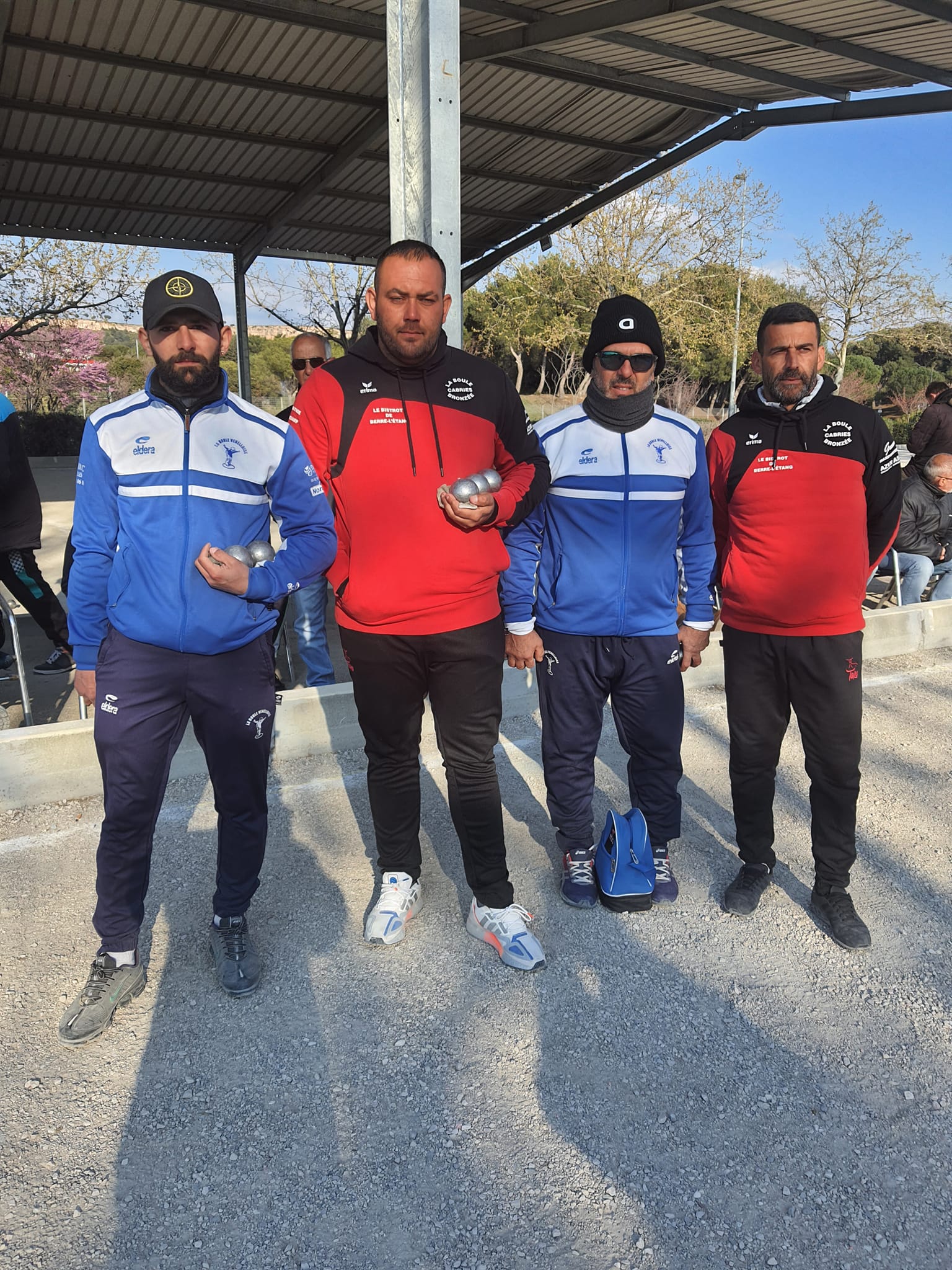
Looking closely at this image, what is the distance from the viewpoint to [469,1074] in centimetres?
266

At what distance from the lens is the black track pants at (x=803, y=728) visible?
3338mm

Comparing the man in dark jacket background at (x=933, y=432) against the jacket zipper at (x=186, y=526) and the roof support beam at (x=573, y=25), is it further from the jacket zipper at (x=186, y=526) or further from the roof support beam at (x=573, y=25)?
the jacket zipper at (x=186, y=526)

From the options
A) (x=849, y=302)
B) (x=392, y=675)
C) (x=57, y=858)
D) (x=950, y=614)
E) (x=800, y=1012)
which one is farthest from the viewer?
(x=849, y=302)

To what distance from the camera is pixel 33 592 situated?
5934 millimetres

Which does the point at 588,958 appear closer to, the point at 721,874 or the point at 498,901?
the point at 498,901

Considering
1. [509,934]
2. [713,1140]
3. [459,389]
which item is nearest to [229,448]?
[459,389]


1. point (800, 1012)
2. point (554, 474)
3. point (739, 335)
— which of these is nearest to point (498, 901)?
point (800, 1012)

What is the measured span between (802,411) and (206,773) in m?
3.29

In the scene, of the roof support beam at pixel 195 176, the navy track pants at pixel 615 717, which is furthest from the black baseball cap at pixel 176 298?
the roof support beam at pixel 195 176

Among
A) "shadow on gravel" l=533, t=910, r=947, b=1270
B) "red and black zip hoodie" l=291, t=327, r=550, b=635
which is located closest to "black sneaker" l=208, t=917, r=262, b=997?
→ "shadow on gravel" l=533, t=910, r=947, b=1270

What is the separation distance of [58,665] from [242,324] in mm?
13321

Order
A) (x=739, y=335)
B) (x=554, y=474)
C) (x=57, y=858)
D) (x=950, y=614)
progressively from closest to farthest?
(x=554, y=474) < (x=57, y=858) < (x=950, y=614) < (x=739, y=335)

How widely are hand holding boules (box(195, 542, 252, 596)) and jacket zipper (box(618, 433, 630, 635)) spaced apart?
1.43 metres

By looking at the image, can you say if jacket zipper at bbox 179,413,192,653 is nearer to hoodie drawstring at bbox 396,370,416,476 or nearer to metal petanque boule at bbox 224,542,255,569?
metal petanque boule at bbox 224,542,255,569
